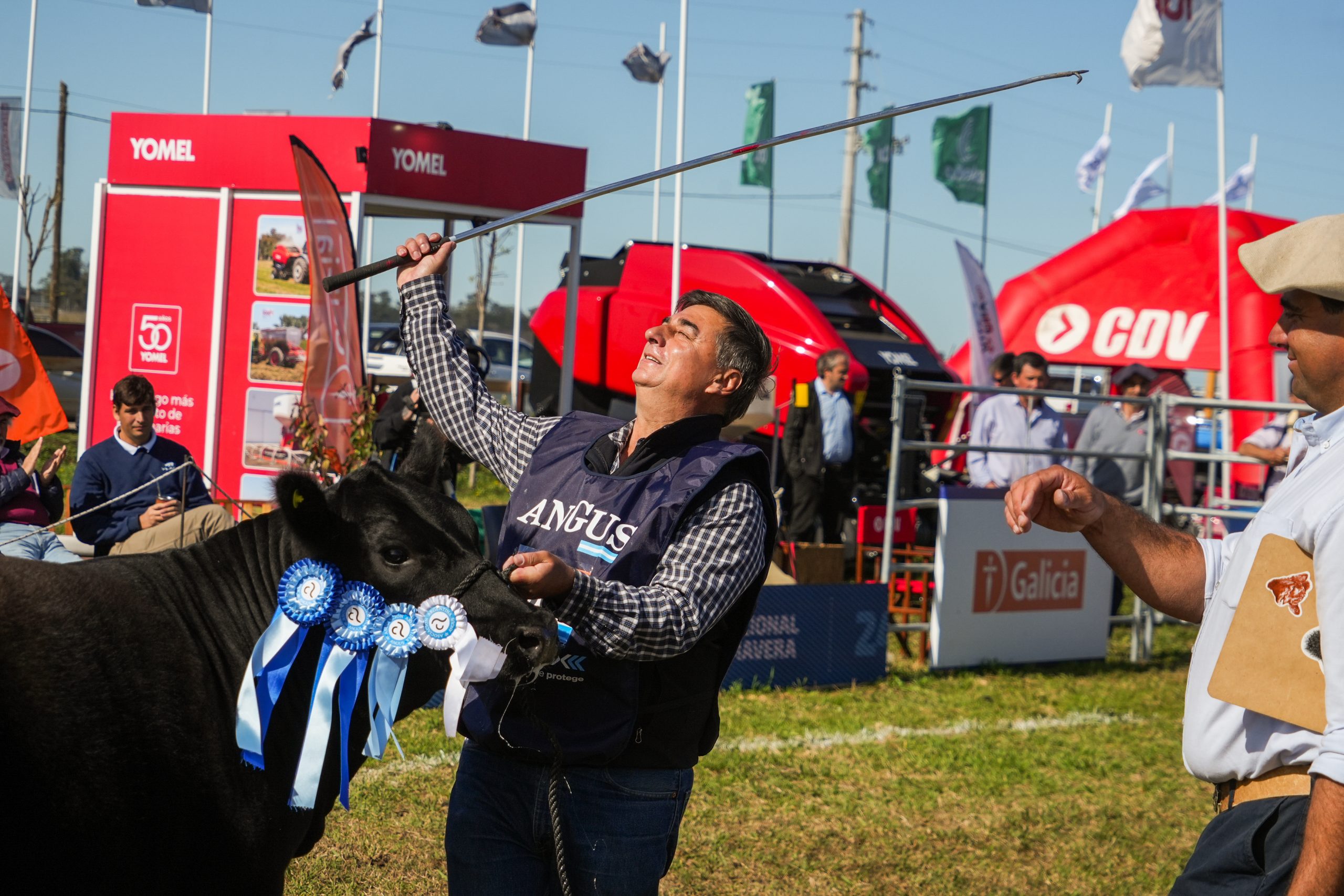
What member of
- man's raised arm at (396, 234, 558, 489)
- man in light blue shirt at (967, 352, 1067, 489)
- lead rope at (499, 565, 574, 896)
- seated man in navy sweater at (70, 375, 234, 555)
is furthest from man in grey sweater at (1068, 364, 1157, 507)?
lead rope at (499, 565, 574, 896)

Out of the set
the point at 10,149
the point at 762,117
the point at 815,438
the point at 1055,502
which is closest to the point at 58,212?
the point at 10,149

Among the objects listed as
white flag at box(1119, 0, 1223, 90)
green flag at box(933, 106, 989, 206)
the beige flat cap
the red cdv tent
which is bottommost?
the beige flat cap

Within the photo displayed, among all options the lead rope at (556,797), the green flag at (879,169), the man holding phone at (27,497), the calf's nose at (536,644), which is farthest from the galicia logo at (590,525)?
the green flag at (879,169)

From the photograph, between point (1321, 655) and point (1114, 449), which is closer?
point (1321, 655)

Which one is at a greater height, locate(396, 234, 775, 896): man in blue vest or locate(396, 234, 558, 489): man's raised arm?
locate(396, 234, 558, 489): man's raised arm

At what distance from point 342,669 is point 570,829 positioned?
696 mm

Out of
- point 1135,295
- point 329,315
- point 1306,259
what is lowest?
point 1306,259

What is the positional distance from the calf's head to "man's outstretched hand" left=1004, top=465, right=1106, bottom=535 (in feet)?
3.68

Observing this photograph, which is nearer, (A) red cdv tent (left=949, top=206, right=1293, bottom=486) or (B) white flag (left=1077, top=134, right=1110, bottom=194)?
(A) red cdv tent (left=949, top=206, right=1293, bottom=486)

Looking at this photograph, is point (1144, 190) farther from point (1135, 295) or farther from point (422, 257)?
point (422, 257)

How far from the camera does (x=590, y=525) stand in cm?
267

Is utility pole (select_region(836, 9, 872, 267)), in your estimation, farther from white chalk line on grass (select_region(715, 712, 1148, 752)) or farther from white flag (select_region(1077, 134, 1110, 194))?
white chalk line on grass (select_region(715, 712, 1148, 752))

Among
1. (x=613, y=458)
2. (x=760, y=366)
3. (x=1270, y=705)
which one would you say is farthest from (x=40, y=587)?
(x=1270, y=705)

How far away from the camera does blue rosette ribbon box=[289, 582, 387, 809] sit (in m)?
2.88
